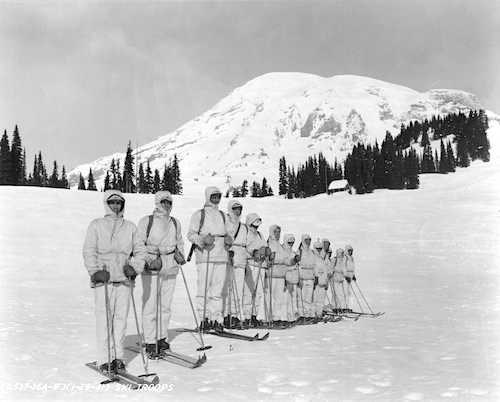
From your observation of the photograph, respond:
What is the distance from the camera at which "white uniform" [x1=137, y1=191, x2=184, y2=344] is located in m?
7.56

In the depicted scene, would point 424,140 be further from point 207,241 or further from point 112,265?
point 112,265

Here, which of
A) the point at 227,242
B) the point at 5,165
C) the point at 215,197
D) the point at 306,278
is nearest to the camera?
the point at 227,242

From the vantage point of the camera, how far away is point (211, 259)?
905cm

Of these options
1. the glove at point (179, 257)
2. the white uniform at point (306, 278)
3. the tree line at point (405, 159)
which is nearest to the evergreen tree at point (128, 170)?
the tree line at point (405, 159)

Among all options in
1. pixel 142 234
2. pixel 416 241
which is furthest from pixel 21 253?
pixel 416 241

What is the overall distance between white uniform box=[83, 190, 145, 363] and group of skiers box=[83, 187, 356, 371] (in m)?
0.01

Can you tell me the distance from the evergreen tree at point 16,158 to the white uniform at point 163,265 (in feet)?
233

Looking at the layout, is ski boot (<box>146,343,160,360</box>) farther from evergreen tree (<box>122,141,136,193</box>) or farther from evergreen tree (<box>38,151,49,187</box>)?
evergreen tree (<box>38,151,49,187</box>)

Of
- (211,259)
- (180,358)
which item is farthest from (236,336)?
(180,358)

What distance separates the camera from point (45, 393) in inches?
213

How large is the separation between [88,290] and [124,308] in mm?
9960

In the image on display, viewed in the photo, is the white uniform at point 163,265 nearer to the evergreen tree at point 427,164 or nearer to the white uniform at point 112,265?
the white uniform at point 112,265

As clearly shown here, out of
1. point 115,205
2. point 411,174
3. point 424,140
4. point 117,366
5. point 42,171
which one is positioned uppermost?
point 424,140

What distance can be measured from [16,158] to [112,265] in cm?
7381
